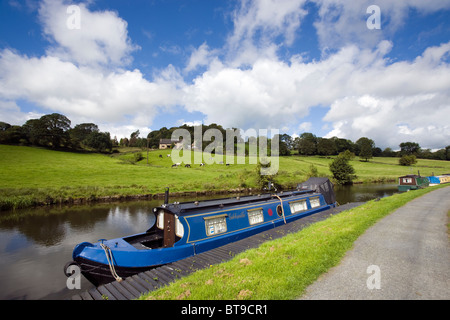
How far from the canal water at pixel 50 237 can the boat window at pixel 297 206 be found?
10537mm

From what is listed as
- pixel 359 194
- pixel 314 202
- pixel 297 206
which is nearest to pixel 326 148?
pixel 359 194

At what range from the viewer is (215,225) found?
9.80m

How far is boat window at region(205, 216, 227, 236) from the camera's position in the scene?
31.2 feet

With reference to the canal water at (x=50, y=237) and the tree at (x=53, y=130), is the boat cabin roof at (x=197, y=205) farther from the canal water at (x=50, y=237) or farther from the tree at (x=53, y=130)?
the tree at (x=53, y=130)

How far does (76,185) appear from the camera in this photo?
87.6 ft

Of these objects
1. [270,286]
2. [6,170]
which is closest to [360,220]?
[270,286]

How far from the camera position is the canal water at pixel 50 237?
8297mm

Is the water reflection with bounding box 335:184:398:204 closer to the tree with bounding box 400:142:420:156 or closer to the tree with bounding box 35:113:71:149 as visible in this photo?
the tree with bounding box 35:113:71:149

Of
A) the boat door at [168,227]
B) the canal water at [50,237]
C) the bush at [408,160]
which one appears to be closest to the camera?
the canal water at [50,237]

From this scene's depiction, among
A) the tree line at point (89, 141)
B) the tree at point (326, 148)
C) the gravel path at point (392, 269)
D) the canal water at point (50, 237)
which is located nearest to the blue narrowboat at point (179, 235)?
the canal water at point (50, 237)

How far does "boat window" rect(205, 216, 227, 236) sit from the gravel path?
16.9 ft

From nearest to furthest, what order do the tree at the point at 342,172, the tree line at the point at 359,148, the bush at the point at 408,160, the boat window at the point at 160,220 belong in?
the boat window at the point at 160,220 < the tree at the point at 342,172 < the bush at the point at 408,160 < the tree line at the point at 359,148

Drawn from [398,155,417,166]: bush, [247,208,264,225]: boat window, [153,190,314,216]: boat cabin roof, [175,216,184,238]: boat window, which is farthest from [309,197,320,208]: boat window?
[398,155,417,166]: bush
